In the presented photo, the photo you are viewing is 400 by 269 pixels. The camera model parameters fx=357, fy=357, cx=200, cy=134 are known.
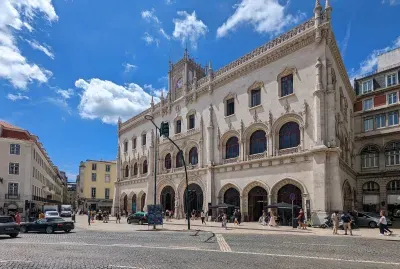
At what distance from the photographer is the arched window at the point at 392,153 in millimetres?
39406

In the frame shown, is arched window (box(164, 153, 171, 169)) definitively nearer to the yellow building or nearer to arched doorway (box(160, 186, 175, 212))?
arched doorway (box(160, 186, 175, 212))

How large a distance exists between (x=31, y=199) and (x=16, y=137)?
9028 millimetres

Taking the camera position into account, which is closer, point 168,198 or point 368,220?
point 368,220

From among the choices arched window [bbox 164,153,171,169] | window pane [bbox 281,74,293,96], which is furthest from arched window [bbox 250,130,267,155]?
arched window [bbox 164,153,171,169]

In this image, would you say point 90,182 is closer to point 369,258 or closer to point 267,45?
point 267,45

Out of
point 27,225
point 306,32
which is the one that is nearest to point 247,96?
point 306,32

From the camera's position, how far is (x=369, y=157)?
42.0 meters

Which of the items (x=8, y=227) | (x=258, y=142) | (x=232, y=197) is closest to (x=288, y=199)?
(x=258, y=142)

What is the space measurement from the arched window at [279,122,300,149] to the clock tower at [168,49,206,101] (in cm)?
1525

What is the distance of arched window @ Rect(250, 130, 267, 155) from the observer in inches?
1310

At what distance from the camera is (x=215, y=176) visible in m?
37.0

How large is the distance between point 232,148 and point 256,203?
20.3ft

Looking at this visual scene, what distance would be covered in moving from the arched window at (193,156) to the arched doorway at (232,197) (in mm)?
6099

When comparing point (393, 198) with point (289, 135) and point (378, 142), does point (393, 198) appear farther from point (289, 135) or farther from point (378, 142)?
point (289, 135)
